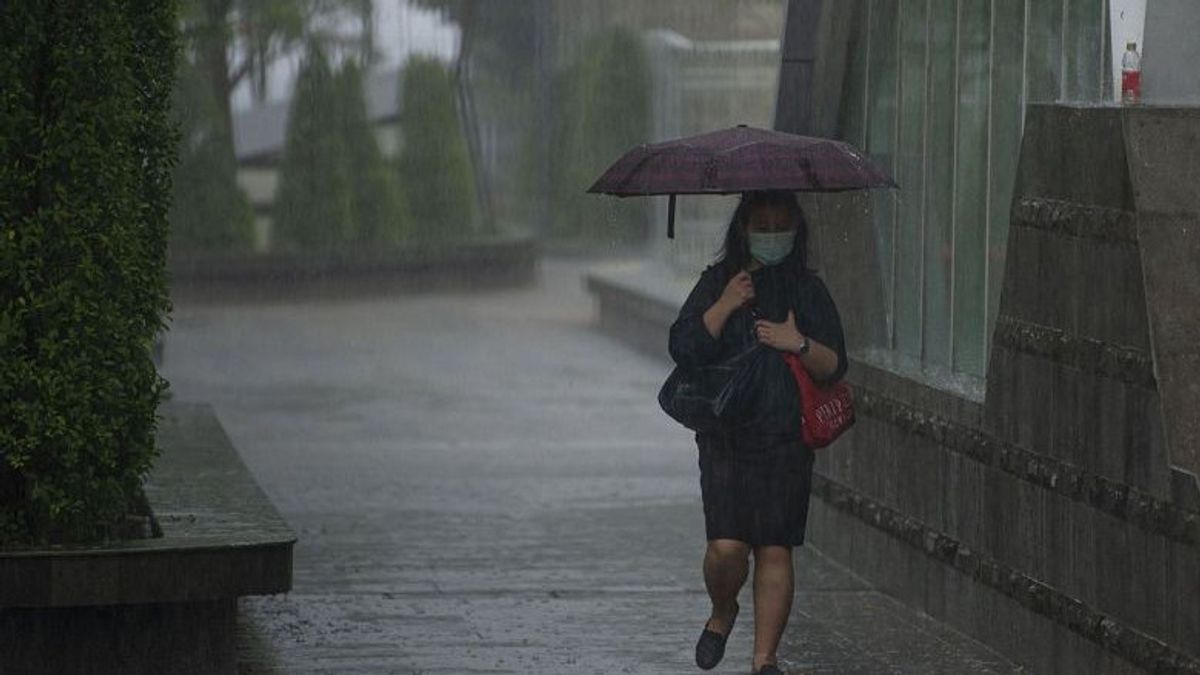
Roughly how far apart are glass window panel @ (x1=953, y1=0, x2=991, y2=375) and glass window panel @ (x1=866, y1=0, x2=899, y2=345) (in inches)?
29.7

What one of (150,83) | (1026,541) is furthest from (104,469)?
(1026,541)

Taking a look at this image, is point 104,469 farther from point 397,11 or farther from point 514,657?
point 397,11

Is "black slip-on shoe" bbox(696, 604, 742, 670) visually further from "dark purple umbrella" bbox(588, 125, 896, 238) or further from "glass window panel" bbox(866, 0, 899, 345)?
"glass window panel" bbox(866, 0, 899, 345)

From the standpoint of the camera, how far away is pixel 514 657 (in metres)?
8.69

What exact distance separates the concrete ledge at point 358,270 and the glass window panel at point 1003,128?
19.7 meters

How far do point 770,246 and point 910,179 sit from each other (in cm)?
261

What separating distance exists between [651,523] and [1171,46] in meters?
4.79

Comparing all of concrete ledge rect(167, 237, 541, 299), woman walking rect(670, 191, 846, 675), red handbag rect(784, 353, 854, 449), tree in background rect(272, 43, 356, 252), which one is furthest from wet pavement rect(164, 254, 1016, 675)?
tree in background rect(272, 43, 356, 252)

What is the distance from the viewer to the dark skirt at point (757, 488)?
8031 mm

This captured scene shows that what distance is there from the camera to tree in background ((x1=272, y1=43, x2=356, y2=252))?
31.4 m

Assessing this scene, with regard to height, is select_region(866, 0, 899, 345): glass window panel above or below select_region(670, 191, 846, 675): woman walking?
above

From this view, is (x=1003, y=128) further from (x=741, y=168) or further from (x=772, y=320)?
(x=741, y=168)

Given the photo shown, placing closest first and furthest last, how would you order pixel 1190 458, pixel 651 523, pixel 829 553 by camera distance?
pixel 1190 458 → pixel 829 553 → pixel 651 523

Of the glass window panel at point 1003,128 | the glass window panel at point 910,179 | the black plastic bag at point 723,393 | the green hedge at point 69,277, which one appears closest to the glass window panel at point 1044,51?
the glass window panel at point 1003,128
